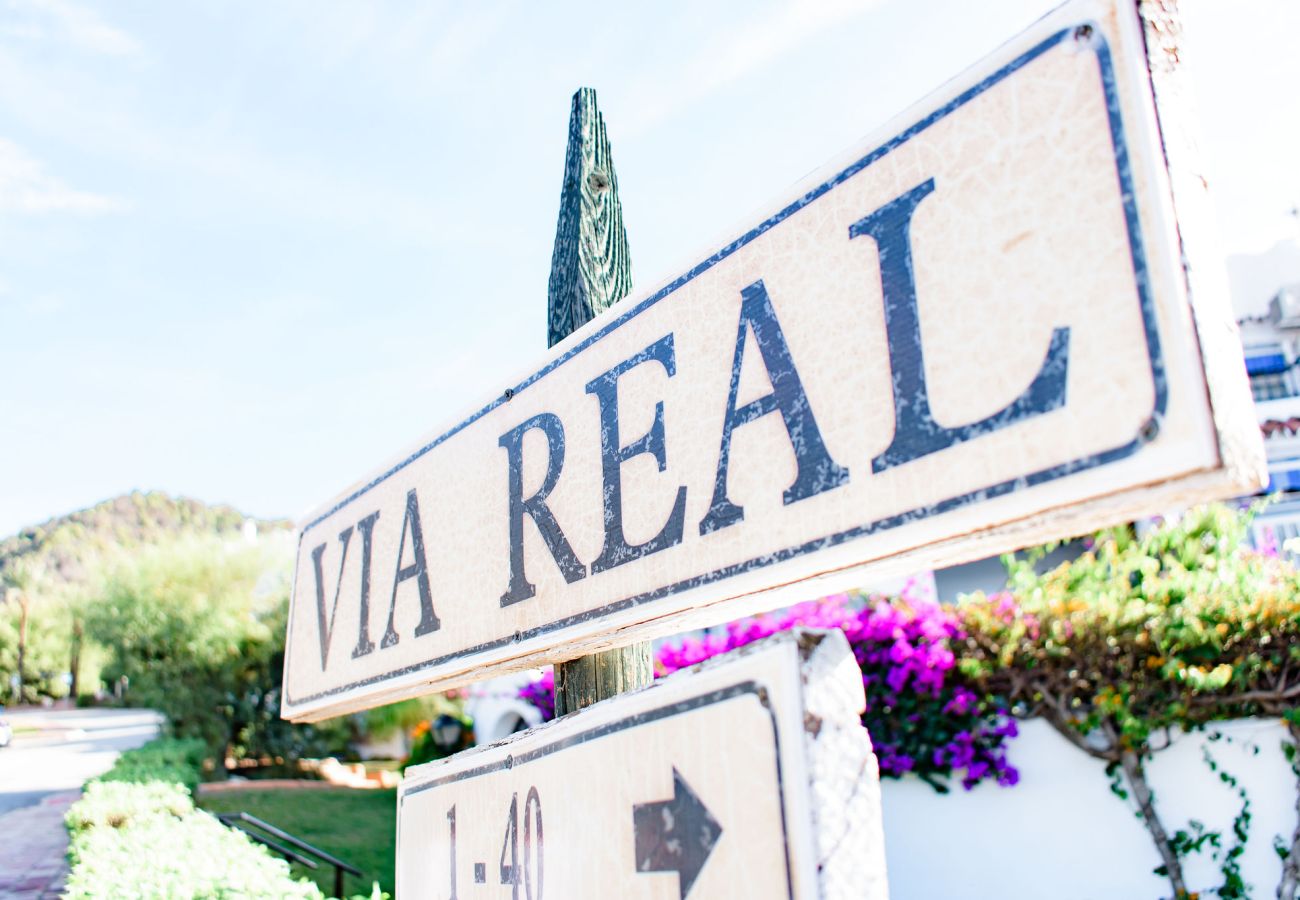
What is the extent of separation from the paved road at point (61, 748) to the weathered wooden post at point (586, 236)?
13205 millimetres

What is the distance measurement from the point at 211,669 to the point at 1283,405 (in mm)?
19400

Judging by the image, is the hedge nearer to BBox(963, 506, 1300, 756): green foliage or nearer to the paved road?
BBox(963, 506, 1300, 756): green foliage

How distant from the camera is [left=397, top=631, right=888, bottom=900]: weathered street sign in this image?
658 mm

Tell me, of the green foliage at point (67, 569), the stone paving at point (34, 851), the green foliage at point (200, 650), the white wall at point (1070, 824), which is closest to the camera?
the white wall at point (1070, 824)

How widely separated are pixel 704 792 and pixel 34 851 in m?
9.81

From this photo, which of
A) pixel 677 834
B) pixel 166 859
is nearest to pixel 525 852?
pixel 677 834

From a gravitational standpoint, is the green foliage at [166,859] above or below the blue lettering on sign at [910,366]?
below

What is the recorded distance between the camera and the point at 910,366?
76 centimetres

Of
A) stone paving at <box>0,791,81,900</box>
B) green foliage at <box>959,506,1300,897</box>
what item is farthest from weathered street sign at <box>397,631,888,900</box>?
stone paving at <box>0,791,81,900</box>

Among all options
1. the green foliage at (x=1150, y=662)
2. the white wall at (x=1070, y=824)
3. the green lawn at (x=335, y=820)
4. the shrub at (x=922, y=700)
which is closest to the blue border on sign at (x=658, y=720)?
the shrub at (x=922, y=700)

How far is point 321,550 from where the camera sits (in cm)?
162

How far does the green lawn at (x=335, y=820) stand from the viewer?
9031 mm

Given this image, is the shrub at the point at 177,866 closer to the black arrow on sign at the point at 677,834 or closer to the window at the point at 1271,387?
the black arrow on sign at the point at 677,834

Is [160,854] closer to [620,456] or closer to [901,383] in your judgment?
[620,456]
